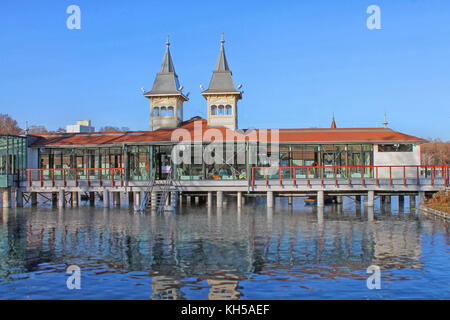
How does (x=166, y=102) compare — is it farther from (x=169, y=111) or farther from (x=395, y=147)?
(x=395, y=147)

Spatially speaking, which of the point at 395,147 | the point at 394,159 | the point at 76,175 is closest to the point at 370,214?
the point at 394,159

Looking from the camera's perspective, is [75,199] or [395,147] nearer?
[395,147]

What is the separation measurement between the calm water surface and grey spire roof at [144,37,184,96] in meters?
19.2

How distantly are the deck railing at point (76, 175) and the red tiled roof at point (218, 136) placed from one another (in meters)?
2.59

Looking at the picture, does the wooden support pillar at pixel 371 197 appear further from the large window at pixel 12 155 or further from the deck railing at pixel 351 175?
the large window at pixel 12 155

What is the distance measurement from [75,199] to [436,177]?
3425 cm

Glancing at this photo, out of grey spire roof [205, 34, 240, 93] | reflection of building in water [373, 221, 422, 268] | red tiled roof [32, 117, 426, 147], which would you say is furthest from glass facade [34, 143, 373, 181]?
reflection of building in water [373, 221, 422, 268]

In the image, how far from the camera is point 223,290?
13.5m

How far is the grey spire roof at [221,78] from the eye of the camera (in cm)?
4547

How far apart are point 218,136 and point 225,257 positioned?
22245 millimetres

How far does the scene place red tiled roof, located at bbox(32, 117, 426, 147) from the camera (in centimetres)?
3916

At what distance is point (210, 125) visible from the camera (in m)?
45.0
